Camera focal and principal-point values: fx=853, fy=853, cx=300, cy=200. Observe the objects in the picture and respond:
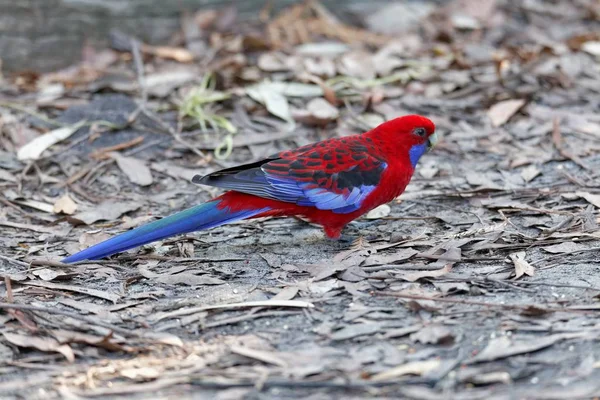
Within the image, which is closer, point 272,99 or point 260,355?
point 260,355

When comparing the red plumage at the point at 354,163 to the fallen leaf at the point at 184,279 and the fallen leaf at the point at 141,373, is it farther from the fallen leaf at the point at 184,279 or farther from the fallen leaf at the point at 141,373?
the fallen leaf at the point at 141,373

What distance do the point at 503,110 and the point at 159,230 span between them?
314 centimetres

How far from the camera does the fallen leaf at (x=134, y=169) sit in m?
5.61

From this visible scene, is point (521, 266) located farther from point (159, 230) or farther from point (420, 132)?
point (159, 230)

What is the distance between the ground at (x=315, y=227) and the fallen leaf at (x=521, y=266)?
0.06 ft

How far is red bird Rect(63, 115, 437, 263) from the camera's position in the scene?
4555 mm

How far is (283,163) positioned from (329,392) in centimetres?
184

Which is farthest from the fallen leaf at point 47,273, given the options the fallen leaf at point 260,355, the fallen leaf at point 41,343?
the fallen leaf at point 260,355

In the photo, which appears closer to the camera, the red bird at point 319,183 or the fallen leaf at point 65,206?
the red bird at point 319,183

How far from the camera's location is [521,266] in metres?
4.13

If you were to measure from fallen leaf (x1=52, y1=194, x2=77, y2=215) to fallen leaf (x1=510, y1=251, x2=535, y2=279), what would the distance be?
2.65 metres

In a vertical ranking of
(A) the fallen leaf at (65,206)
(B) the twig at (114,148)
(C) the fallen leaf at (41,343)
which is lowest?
(A) the fallen leaf at (65,206)

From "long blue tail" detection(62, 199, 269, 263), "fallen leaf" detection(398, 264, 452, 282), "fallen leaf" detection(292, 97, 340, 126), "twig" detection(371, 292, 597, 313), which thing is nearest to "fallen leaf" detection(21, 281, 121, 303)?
"long blue tail" detection(62, 199, 269, 263)

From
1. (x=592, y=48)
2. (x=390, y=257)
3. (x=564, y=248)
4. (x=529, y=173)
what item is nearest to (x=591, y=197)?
(x=529, y=173)
